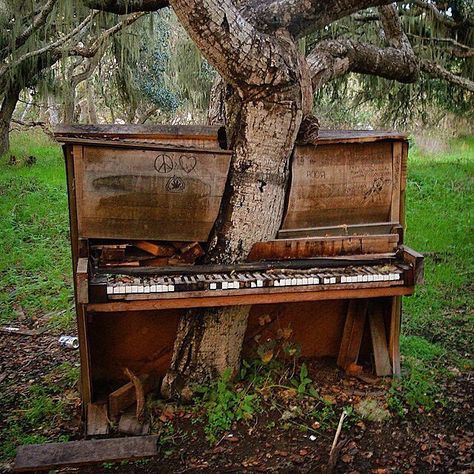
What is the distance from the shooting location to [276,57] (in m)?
3.85

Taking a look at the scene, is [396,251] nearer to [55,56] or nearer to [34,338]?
[34,338]

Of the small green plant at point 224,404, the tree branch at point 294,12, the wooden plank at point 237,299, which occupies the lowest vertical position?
the small green plant at point 224,404

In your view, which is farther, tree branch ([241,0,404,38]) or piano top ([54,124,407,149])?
tree branch ([241,0,404,38])

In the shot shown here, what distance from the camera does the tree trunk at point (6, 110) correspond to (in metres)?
14.0

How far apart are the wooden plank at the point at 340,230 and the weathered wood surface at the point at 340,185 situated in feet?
0.12

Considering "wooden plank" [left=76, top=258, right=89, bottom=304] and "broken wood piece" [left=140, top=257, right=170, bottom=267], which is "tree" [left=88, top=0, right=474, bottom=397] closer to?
"broken wood piece" [left=140, top=257, right=170, bottom=267]

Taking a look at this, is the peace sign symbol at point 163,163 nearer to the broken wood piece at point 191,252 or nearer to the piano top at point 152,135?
the piano top at point 152,135

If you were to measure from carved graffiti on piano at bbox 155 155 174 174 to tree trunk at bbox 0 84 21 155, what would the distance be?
1104 centimetres

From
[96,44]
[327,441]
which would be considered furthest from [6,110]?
[327,441]

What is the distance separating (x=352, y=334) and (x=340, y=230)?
85 cm

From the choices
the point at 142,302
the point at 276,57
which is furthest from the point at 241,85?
the point at 142,302

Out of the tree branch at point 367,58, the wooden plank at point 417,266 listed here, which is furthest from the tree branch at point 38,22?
the wooden plank at point 417,266

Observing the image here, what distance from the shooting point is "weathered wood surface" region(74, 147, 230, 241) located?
382 centimetres

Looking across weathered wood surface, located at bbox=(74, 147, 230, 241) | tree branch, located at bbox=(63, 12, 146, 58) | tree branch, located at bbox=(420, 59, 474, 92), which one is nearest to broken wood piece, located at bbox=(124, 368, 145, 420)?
weathered wood surface, located at bbox=(74, 147, 230, 241)
